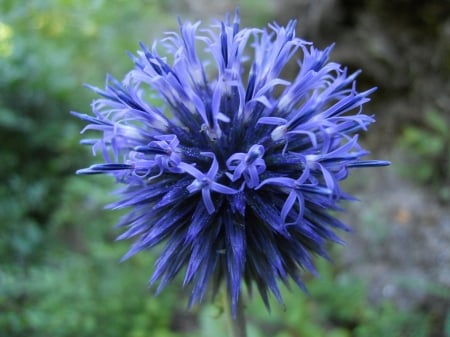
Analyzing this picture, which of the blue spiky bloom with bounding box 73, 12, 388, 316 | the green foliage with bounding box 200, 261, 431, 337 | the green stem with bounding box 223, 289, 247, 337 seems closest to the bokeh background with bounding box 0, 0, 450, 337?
the green foliage with bounding box 200, 261, 431, 337

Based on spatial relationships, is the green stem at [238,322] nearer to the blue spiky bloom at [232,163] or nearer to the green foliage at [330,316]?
the blue spiky bloom at [232,163]

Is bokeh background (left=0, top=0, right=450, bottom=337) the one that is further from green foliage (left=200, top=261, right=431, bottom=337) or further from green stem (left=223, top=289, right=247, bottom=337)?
green stem (left=223, top=289, right=247, bottom=337)

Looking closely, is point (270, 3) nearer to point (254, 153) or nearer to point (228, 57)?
point (228, 57)

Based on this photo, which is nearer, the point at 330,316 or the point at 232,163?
the point at 232,163

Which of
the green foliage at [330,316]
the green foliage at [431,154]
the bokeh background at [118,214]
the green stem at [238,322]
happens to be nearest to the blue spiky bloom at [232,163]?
the green stem at [238,322]

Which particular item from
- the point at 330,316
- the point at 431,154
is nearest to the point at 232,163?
the point at 330,316

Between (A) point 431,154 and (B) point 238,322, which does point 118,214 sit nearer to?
(B) point 238,322

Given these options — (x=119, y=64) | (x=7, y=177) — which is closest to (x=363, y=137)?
(x=119, y=64)

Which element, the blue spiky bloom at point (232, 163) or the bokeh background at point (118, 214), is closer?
the blue spiky bloom at point (232, 163)
